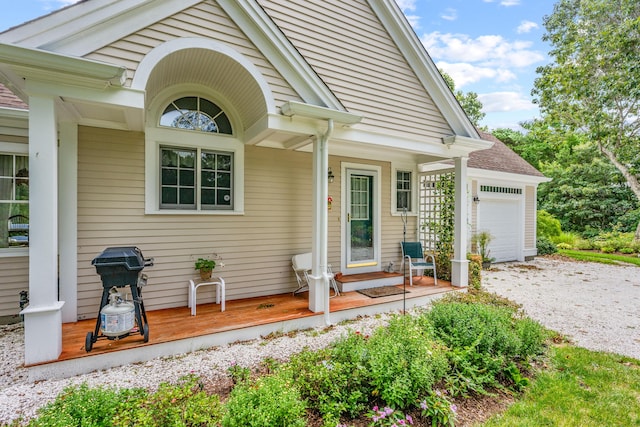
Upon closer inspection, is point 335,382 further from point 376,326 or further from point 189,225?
point 189,225

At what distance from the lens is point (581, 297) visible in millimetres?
6281

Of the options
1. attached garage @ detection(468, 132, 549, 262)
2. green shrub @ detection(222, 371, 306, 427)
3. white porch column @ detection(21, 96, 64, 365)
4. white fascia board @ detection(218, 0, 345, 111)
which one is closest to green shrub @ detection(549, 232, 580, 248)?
attached garage @ detection(468, 132, 549, 262)

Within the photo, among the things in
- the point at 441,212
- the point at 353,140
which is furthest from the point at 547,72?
the point at 353,140

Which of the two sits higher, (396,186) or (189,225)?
(396,186)

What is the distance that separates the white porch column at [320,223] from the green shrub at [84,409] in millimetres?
2536

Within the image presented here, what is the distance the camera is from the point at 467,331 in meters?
3.25

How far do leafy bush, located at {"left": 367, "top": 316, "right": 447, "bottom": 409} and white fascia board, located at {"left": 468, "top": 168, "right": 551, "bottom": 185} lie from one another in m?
7.73

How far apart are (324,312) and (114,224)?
10.5ft

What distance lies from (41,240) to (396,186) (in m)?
5.89

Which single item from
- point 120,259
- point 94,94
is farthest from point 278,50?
point 120,259

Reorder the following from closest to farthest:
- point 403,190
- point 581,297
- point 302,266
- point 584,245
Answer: point 302,266 < point 581,297 < point 403,190 < point 584,245

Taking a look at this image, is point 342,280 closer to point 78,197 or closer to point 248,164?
point 248,164

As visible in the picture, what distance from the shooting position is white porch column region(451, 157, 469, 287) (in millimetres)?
6000

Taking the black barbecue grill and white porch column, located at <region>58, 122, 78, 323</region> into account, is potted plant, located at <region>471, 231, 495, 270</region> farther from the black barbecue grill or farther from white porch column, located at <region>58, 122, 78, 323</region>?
white porch column, located at <region>58, 122, 78, 323</region>
